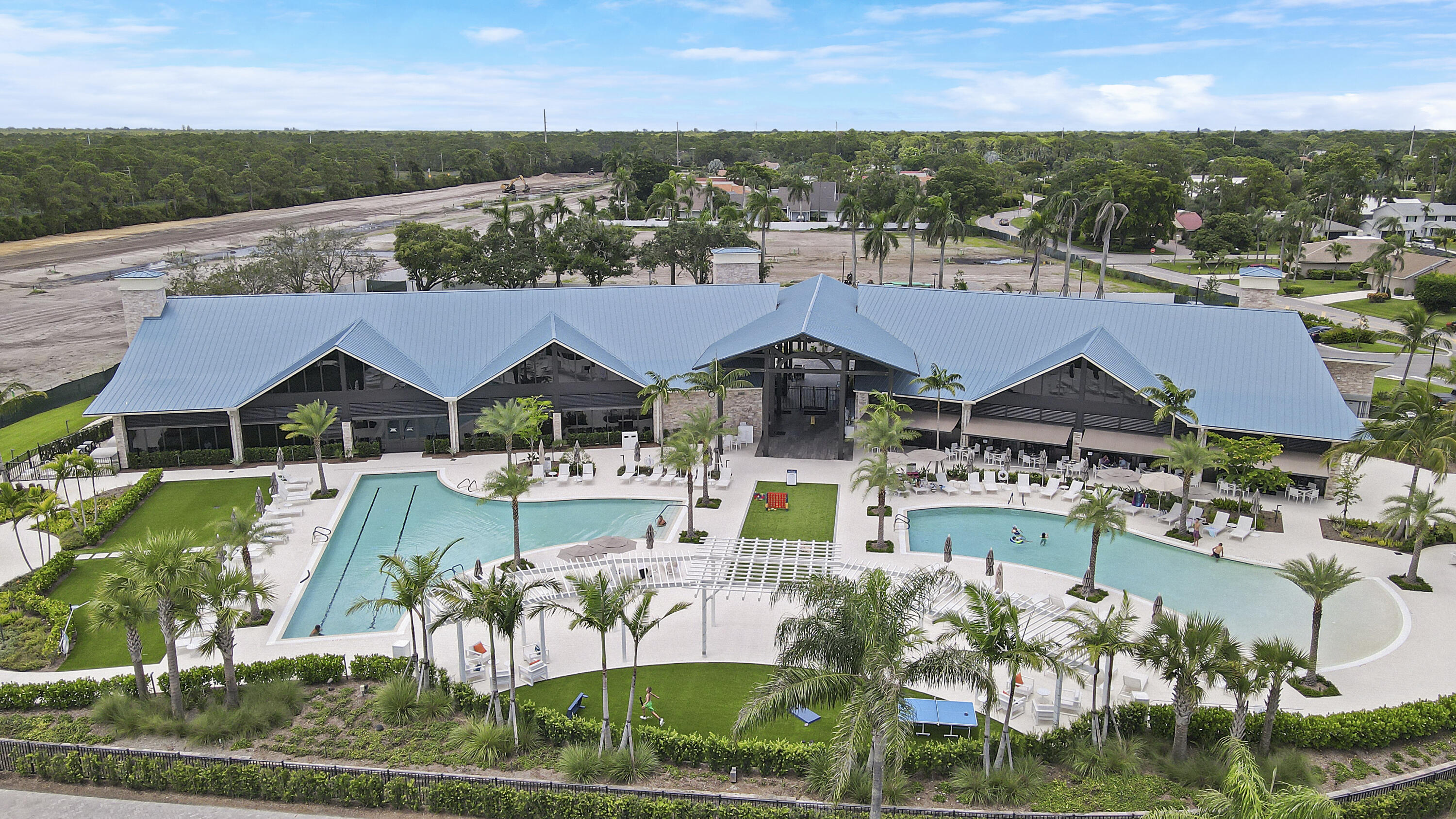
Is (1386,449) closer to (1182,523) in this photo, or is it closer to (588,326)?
(1182,523)

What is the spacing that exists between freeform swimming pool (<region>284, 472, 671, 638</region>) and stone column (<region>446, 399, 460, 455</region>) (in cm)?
238

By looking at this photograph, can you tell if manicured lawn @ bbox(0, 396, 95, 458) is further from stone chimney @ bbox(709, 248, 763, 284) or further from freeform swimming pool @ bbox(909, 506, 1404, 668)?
freeform swimming pool @ bbox(909, 506, 1404, 668)

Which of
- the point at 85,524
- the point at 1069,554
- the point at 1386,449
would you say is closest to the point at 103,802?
the point at 85,524

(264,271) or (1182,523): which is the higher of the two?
(264,271)

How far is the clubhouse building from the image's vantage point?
138 ft

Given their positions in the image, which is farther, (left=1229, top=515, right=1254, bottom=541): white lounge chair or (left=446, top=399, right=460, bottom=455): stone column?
(left=446, top=399, right=460, bottom=455): stone column

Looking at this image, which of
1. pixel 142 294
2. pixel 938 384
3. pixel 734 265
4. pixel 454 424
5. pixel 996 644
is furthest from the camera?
pixel 734 265

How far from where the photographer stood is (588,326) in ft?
158

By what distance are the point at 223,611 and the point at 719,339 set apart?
2838 cm

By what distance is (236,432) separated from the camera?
142ft

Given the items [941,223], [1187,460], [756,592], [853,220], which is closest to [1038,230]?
[941,223]

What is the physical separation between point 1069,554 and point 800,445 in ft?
48.9

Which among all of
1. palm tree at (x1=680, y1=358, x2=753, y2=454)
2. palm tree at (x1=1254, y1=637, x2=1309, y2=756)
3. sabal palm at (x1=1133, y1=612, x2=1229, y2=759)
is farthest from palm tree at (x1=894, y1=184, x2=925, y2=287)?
sabal palm at (x1=1133, y1=612, x2=1229, y2=759)

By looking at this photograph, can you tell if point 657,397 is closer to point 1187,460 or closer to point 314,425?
point 314,425
